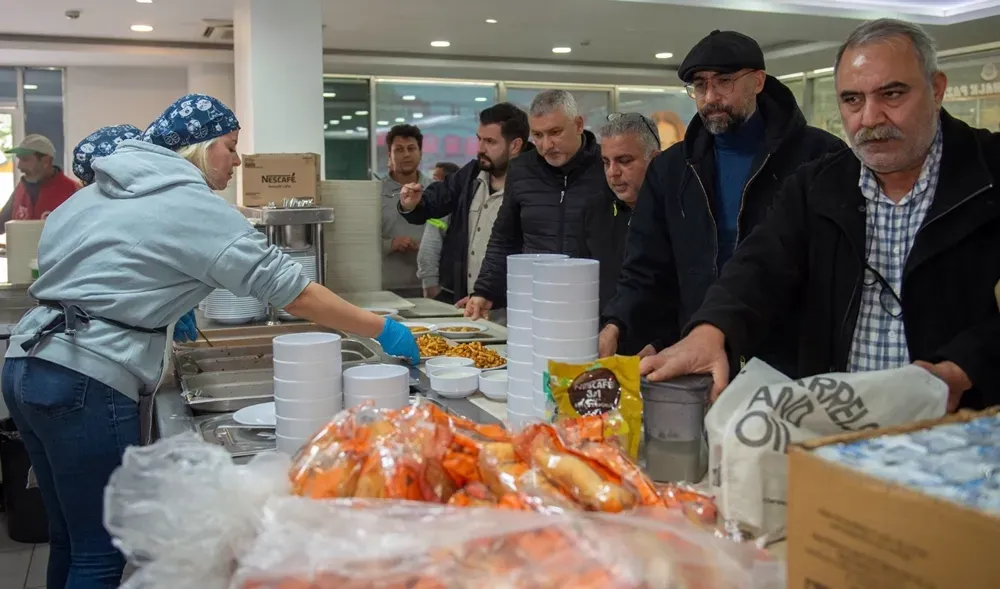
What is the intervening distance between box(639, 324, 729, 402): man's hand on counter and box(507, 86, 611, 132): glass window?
8469mm

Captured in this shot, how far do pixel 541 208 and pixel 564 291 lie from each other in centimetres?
205

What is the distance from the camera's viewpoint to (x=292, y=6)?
15.6 feet

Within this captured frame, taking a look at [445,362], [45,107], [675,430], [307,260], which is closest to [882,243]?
[675,430]

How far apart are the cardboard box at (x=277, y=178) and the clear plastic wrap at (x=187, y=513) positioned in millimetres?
2787

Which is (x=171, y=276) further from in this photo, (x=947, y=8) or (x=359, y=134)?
(x=359, y=134)

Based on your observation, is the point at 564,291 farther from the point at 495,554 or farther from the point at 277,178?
the point at 277,178

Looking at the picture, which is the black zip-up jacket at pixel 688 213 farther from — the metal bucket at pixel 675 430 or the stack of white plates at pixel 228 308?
the stack of white plates at pixel 228 308

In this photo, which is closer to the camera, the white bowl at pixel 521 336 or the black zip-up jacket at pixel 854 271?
the black zip-up jacket at pixel 854 271

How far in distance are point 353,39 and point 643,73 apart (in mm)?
3449

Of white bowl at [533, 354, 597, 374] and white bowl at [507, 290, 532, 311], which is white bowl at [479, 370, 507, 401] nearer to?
white bowl at [507, 290, 532, 311]

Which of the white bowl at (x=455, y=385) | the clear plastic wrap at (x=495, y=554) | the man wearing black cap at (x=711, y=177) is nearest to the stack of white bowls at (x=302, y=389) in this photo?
the white bowl at (x=455, y=385)

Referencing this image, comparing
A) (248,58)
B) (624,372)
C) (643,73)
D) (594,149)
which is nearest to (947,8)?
(643,73)

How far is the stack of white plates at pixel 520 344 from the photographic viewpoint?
61.1 inches

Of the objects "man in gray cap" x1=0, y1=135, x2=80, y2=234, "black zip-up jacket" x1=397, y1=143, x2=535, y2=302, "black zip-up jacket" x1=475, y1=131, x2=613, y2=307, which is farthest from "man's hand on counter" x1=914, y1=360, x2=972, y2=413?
"man in gray cap" x1=0, y1=135, x2=80, y2=234
